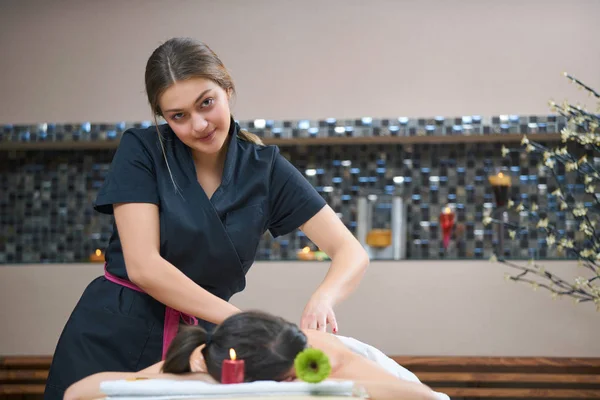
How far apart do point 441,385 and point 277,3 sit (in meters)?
1.83

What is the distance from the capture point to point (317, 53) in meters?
3.95

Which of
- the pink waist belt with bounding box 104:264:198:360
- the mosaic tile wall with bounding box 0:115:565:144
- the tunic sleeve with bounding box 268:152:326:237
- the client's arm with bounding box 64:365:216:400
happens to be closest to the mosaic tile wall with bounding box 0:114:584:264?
the mosaic tile wall with bounding box 0:115:565:144

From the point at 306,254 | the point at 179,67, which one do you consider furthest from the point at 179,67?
the point at 306,254

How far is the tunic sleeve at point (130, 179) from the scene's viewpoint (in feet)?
6.15

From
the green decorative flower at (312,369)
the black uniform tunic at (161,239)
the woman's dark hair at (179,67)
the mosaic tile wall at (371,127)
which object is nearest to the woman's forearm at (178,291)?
the black uniform tunic at (161,239)

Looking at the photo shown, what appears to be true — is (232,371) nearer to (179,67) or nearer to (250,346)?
(250,346)

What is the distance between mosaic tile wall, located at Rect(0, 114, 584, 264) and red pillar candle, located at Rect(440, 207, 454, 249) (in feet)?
0.28

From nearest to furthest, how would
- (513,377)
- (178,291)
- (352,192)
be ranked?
(178,291), (513,377), (352,192)

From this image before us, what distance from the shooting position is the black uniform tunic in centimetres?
191

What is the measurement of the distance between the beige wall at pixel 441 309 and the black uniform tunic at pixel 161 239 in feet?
5.50

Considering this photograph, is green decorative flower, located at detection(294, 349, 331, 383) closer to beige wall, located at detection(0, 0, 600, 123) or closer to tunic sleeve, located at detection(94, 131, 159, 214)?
tunic sleeve, located at detection(94, 131, 159, 214)

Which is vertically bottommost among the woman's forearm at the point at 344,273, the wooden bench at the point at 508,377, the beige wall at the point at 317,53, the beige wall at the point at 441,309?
the wooden bench at the point at 508,377

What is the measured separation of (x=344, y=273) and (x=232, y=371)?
67 cm

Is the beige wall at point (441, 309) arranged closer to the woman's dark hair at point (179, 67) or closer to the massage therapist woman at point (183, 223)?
the massage therapist woman at point (183, 223)
